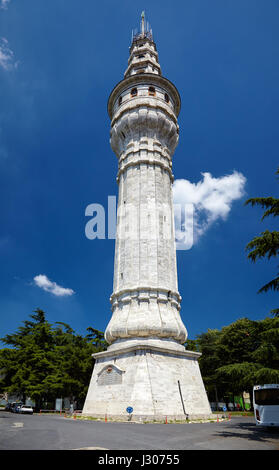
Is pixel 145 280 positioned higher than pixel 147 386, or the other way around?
pixel 145 280

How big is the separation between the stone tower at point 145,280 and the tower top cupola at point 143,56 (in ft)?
0.62

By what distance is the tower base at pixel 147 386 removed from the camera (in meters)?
20.1

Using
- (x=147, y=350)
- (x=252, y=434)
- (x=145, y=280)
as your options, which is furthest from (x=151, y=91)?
A: (x=252, y=434)

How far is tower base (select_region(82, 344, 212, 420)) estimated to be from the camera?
65.8ft

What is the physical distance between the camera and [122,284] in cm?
2709

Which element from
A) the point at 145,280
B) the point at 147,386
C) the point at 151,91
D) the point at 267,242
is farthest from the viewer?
the point at 151,91

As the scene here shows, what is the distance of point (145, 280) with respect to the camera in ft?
85.7

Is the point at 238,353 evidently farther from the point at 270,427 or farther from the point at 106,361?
the point at 270,427

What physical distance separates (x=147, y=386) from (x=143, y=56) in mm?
38588

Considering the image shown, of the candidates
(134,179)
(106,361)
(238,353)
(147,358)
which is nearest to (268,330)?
(147,358)

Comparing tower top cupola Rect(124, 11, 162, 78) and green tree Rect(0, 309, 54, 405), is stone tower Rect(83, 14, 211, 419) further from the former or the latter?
green tree Rect(0, 309, 54, 405)

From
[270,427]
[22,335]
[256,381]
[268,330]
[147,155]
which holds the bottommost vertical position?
[270,427]

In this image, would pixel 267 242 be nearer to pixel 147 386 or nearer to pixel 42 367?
pixel 147 386
